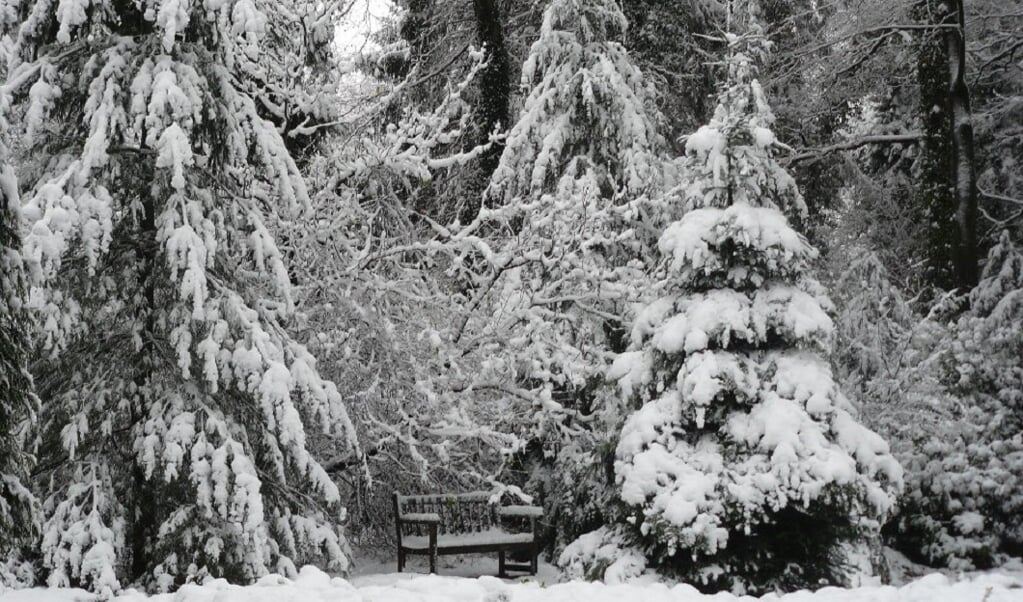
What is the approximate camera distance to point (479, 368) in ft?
30.5

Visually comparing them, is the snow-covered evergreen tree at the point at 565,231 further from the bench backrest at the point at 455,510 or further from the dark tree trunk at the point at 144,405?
the dark tree trunk at the point at 144,405

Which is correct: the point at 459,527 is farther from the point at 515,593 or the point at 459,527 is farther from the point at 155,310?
the point at 515,593

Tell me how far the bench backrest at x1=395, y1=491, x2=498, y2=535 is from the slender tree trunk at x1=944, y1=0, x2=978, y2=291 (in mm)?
8003

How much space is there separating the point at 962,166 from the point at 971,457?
215 inches

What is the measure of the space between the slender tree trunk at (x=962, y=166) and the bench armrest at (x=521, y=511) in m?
7.71

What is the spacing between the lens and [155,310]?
21.3ft

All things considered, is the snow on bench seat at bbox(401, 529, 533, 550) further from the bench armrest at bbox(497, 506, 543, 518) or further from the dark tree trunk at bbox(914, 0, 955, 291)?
the dark tree trunk at bbox(914, 0, 955, 291)

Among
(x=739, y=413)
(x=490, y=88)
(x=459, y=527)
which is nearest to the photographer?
(x=739, y=413)

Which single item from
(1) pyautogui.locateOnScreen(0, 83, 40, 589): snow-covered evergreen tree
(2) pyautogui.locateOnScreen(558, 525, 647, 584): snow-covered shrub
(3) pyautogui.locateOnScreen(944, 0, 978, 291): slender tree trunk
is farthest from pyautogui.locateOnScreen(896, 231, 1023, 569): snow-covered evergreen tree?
(1) pyautogui.locateOnScreen(0, 83, 40, 589): snow-covered evergreen tree

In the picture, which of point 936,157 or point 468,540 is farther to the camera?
point 936,157

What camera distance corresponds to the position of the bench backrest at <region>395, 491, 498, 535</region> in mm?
9469

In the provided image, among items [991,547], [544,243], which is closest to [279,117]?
[544,243]

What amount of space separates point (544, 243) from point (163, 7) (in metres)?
4.35

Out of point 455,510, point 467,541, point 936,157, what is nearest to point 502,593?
point 467,541
